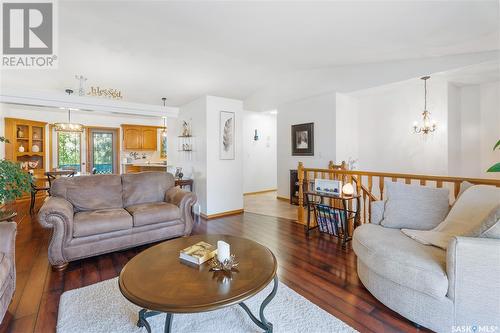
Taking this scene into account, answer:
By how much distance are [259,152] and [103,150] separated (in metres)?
5.03

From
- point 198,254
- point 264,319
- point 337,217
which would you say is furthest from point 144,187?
point 337,217

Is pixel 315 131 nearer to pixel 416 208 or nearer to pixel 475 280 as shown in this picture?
pixel 416 208

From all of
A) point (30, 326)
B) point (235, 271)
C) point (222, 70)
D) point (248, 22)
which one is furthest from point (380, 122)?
point (30, 326)

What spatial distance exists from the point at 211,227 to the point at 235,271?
2638mm

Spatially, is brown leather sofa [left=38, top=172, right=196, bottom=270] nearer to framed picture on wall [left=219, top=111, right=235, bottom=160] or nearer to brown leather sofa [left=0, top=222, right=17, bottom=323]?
brown leather sofa [left=0, top=222, right=17, bottom=323]

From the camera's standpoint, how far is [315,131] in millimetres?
5426

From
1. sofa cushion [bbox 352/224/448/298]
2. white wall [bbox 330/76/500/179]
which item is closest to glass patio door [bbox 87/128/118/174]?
white wall [bbox 330/76/500/179]

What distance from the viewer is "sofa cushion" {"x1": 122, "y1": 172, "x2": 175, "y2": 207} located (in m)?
3.49

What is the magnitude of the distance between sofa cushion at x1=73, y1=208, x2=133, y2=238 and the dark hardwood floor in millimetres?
373

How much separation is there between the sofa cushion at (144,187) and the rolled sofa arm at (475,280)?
3516 millimetres

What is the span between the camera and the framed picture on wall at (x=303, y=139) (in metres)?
5.52

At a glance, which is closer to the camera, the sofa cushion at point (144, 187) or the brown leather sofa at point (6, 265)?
the brown leather sofa at point (6, 265)

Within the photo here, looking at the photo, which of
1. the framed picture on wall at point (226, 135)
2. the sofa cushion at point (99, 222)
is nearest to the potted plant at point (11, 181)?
the sofa cushion at point (99, 222)

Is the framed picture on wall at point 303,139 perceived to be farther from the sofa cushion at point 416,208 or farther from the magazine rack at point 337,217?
the sofa cushion at point 416,208
